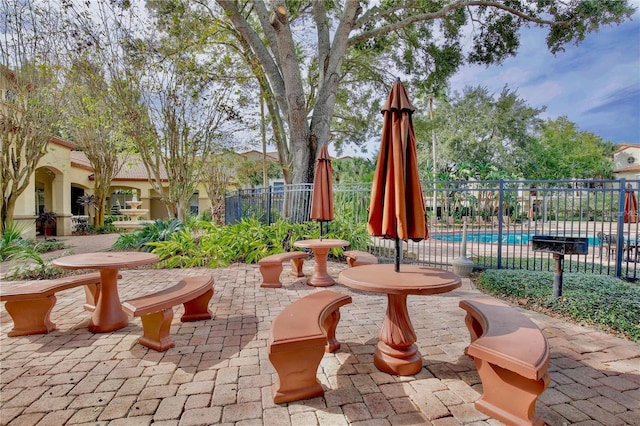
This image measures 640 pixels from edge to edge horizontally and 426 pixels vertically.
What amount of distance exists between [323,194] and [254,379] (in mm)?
3464

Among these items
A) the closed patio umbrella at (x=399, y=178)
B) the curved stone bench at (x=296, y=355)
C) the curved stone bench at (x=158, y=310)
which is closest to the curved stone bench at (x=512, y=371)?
the closed patio umbrella at (x=399, y=178)

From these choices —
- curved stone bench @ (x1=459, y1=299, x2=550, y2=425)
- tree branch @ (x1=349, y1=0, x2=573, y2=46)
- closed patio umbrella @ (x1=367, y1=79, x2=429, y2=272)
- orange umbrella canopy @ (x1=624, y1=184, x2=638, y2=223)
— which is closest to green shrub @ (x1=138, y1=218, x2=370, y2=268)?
closed patio umbrella @ (x1=367, y1=79, x2=429, y2=272)

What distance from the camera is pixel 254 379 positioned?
2549 mm

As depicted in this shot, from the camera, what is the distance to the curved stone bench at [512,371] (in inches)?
73.5

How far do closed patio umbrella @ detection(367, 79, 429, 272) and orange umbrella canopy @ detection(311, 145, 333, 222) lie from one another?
2796mm

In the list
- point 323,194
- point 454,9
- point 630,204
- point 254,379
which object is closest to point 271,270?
point 323,194

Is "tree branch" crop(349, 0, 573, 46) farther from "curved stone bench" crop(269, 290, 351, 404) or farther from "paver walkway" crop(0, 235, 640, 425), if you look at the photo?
"curved stone bench" crop(269, 290, 351, 404)

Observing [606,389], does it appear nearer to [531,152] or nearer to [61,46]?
[61,46]

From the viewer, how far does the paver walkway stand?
2.10 meters

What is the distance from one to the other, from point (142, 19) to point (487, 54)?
10.4 metres

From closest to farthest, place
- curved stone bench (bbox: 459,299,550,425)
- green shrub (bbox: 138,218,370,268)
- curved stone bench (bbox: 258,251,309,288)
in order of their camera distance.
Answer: curved stone bench (bbox: 459,299,550,425) < curved stone bench (bbox: 258,251,309,288) < green shrub (bbox: 138,218,370,268)

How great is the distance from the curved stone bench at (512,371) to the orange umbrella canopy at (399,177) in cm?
89

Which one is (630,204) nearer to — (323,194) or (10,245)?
(323,194)

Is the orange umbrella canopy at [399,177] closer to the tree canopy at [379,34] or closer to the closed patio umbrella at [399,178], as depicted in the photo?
the closed patio umbrella at [399,178]
